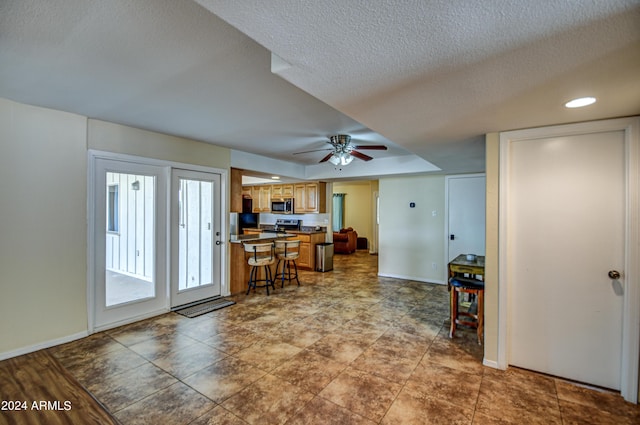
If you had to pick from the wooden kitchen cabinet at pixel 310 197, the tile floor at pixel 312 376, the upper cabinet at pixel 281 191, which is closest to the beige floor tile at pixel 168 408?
the tile floor at pixel 312 376

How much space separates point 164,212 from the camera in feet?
13.2

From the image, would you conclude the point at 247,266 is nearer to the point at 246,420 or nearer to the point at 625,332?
the point at 246,420

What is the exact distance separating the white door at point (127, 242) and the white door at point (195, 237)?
17 centimetres

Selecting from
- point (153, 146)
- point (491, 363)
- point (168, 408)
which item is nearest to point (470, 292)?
point (491, 363)

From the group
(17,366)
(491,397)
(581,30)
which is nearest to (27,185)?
(17,366)

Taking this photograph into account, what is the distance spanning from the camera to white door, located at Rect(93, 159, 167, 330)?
338cm

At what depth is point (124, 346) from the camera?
9.85 ft

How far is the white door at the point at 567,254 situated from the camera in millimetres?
2350

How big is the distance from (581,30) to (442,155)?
265 centimetres

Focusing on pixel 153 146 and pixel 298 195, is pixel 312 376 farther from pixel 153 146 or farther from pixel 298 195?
pixel 298 195

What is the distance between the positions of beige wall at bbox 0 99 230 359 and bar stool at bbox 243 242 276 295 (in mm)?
2162

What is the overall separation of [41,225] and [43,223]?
25 millimetres

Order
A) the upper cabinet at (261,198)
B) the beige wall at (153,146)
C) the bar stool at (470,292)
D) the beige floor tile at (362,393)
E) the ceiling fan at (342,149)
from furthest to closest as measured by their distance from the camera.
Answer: the upper cabinet at (261,198)
the ceiling fan at (342,149)
the beige wall at (153,146)
the bar stool at (470,292)
the beige floor tile at (362,393)

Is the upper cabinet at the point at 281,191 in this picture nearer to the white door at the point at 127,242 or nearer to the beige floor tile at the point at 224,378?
the white door at the point at 127,242
